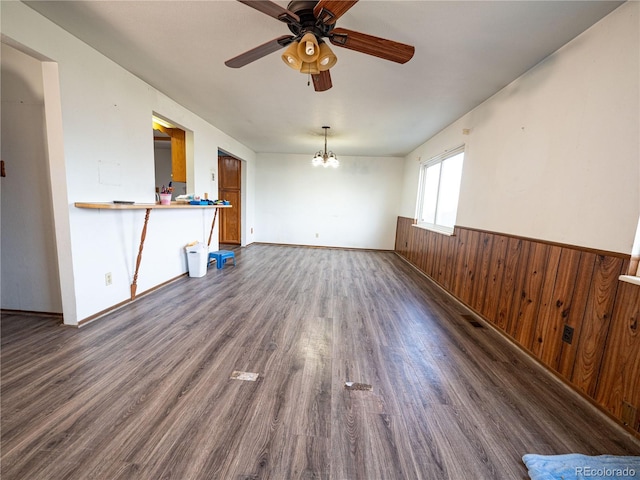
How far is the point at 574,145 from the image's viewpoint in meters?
1.78

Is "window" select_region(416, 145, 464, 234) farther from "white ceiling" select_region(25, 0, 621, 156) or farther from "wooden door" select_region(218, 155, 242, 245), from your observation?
"wooden door" select_region(218, 155, 242, 245)

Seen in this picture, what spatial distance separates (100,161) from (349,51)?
2.42m

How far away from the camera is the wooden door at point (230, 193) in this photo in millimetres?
6258

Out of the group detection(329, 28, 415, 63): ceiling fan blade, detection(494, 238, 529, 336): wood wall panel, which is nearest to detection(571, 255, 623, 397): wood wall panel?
detection(494, 238, 529, 336): wood wall panel

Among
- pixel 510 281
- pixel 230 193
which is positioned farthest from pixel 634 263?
pixel 230 193

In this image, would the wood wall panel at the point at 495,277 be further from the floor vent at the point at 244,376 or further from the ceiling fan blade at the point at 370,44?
the floor vent at the point at 244,376

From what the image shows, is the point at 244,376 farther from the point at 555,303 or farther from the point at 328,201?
the point at 328,201

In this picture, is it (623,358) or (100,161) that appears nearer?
(623,358)

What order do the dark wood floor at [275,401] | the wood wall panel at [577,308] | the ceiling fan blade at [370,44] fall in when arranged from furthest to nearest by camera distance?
1. the wood wall panel at [577,308]
2. the ceiling fan blade at [370,44]
3. the dark wood floor at [275,401]

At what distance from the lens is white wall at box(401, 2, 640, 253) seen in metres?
1.47

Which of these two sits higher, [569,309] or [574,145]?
[574,145]

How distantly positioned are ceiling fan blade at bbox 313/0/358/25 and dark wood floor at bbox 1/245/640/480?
2.18m

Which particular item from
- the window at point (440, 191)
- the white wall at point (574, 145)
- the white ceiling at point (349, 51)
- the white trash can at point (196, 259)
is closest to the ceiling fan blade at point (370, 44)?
the white ceiling at point (349, 51)

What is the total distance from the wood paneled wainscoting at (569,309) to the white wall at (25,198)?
4.18 m
